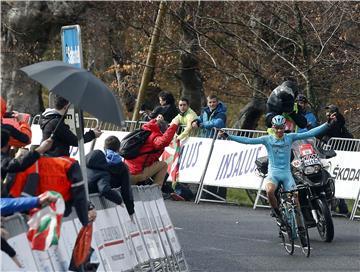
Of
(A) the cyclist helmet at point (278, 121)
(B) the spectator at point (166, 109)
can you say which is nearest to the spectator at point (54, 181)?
(A) the cyclist helmet at point (278, 121)

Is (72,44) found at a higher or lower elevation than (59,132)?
higher

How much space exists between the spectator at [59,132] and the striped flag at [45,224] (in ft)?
8.78

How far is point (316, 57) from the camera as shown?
23.7m

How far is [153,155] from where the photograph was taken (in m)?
17.8

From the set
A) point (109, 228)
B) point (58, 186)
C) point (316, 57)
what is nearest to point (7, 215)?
point (58, 186)

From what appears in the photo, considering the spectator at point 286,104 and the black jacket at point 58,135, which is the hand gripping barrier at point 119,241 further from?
the spectator at point 286,104

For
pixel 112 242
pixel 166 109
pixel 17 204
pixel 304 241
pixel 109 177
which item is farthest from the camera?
pixel 166 109

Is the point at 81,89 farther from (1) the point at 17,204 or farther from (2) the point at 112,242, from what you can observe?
(2) the point at 112,242

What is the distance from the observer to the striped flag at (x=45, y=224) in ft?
30.4

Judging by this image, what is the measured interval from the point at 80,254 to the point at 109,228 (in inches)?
58.6

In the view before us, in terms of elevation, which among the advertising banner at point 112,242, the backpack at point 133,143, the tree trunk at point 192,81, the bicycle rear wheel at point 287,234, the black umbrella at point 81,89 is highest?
the black umbrella at point 81,89

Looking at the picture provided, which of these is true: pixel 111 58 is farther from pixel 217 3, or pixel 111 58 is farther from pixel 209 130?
pixel 209 130

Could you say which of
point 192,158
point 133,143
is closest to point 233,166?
point 192,158

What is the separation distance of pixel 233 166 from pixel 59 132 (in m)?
9.57
